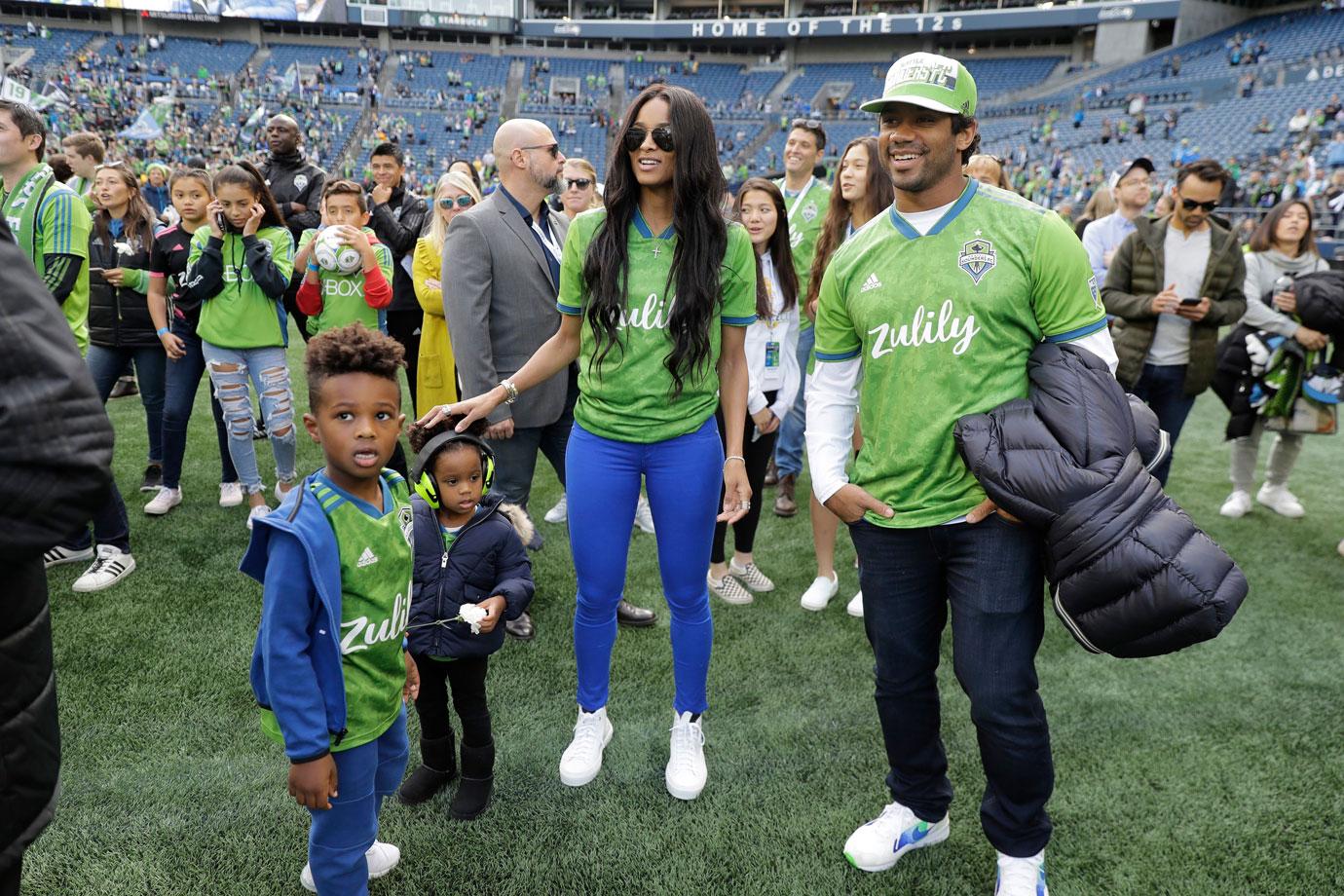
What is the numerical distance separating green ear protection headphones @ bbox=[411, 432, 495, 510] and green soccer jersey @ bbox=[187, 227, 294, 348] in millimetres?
2402

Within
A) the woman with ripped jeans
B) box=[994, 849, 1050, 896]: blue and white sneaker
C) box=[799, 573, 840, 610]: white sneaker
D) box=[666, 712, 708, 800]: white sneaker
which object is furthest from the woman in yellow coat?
box=[994, 849, 1050, 896]: blue and white sneaker

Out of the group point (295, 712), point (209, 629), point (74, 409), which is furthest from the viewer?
point (209, 629)

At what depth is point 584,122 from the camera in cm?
A: 3950

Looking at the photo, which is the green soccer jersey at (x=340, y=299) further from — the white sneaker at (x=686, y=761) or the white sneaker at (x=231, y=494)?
the white sneaker at (x=686, y=761)

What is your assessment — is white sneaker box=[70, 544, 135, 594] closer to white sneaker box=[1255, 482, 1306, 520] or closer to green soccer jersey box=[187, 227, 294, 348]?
green soccer jersey box=[187, 227, 294, 348]

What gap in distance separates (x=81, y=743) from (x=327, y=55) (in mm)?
47725

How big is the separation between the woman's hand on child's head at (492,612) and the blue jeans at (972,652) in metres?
1.03

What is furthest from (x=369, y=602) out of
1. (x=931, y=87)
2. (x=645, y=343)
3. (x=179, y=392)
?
(x=179, y=392)

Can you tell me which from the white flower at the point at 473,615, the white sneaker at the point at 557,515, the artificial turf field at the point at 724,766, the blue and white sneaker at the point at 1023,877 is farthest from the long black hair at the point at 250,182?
the blue and white sneaker at the point at 1023,877

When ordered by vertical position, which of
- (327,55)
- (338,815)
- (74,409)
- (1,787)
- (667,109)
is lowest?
(338,815)

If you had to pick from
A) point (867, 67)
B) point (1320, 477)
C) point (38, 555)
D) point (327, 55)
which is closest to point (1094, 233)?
point (1320, 477)

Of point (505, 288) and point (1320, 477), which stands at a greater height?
point (505, 288)

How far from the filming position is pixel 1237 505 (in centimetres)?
553

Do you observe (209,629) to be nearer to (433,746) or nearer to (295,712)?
(433,746)
